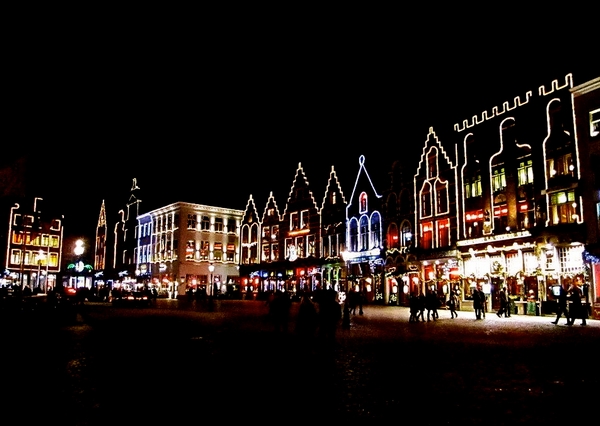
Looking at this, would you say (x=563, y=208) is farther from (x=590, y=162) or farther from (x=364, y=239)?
(x=364, y=239)

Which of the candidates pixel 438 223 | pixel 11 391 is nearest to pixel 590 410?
pixel 11 391

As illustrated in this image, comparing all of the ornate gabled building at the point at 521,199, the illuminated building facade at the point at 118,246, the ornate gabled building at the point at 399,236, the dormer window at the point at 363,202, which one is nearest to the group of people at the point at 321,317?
the ornate gabled building at the point at 521,199

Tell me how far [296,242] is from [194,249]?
17063mm

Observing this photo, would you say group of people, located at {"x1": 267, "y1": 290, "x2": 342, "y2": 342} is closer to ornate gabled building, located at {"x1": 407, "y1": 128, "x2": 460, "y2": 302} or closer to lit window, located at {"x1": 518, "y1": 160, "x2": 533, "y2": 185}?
lit window, located at {"x1": 518, "y1": 160, "x2": 533, "y2": 185}

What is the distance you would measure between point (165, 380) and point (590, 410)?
6.95 meters

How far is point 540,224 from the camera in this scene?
35.8 meters

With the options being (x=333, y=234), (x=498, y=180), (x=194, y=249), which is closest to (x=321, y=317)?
(x=498, y=180)

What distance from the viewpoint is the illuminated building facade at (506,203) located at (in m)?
34.5

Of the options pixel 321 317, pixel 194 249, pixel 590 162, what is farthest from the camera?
pixel 194 249

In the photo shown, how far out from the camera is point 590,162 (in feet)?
104

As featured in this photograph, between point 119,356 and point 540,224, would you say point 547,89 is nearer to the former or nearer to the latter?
point 540,224

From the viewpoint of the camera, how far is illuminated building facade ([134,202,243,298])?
73.3 metres

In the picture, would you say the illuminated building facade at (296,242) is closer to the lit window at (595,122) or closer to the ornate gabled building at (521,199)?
the ornate gabled building at (521,199)

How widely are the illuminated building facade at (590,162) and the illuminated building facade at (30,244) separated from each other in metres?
80.3
